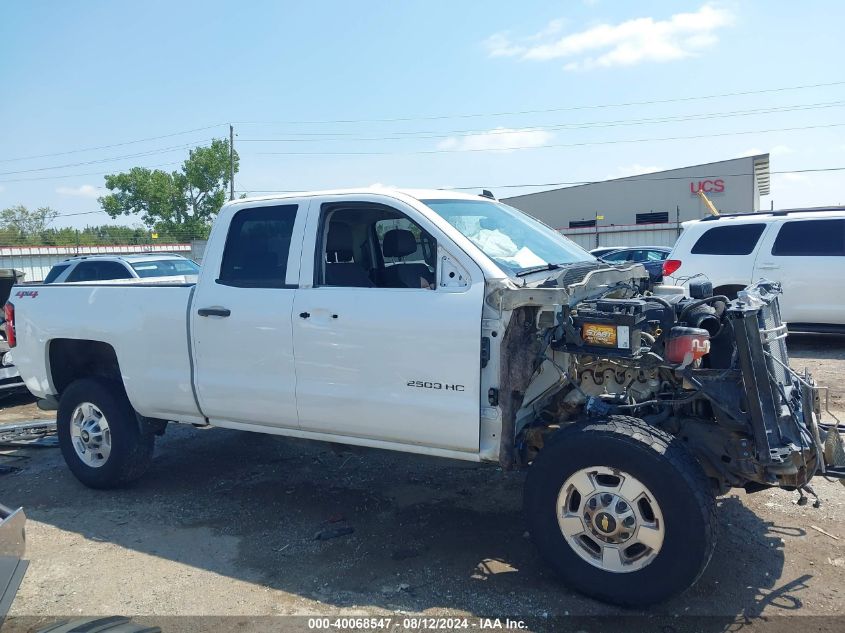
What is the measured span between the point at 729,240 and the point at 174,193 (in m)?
49.6

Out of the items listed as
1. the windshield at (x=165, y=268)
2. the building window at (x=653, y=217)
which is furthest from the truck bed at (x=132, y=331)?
the building window at (x=653, y=217)

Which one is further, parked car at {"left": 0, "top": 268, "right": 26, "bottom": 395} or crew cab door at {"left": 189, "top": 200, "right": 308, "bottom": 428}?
A: parked car at {"left": 0, "top": 268, "right": 26, "bottom": 395}

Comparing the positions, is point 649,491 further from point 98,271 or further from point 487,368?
point 98,271

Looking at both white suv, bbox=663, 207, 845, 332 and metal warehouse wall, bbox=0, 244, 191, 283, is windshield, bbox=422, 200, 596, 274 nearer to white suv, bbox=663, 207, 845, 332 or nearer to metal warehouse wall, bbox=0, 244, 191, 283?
white suv, bbox=663, 207, 845, 332

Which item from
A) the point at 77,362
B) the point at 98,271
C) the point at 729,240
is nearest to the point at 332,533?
the point at 77,362

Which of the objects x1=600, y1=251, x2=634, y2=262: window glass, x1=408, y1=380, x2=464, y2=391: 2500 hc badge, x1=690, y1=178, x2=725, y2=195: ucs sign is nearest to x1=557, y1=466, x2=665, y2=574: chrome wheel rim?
x1=408, y1=380, x2=464, y2=391: 2500 hc badge

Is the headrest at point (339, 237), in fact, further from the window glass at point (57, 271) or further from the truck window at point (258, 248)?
the window glass at point (57, 271)

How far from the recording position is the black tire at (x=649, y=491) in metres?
3.32

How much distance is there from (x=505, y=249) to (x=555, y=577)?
189 centimetres

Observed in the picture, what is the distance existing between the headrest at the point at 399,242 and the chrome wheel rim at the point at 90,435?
8.39ft

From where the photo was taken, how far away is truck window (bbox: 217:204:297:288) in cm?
473

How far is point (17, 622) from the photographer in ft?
12.3

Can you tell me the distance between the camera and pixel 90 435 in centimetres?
553

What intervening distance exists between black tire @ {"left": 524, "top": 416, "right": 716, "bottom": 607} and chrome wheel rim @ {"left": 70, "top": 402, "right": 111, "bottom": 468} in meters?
3.45
